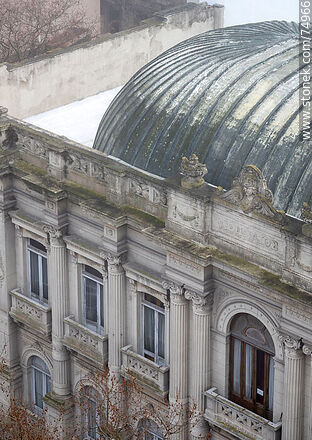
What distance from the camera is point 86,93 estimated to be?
7281 cm

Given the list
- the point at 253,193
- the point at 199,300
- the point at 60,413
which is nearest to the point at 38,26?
the point at 60,413

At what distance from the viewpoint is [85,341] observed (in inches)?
2389

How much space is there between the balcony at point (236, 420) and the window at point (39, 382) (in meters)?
12.5

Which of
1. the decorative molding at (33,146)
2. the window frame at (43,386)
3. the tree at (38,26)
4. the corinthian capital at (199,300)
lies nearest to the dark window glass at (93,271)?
the decorative molding at (33,146)

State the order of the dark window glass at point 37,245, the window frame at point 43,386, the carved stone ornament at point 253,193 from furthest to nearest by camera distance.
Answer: the window frame at point 43,386
the dark window glass at point 37,245
the carved stone ornament at point 253,193

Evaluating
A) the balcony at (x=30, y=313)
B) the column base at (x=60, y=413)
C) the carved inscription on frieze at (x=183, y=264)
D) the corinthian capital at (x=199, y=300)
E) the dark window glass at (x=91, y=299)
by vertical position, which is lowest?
the column base at (x=60, y=413)

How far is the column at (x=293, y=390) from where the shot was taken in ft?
166

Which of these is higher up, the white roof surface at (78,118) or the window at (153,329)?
the white roof surface at (78,118)

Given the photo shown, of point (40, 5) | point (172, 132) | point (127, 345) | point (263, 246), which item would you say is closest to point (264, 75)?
point (172, 132)

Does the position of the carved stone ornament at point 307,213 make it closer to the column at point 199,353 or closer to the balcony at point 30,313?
the column at point 199,353

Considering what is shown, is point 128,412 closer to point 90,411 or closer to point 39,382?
point 90,411

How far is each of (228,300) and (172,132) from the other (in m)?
9.58

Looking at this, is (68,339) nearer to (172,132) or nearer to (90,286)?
(90,286)

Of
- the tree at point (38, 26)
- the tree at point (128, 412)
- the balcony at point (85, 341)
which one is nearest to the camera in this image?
the tree at point (128, 412)
